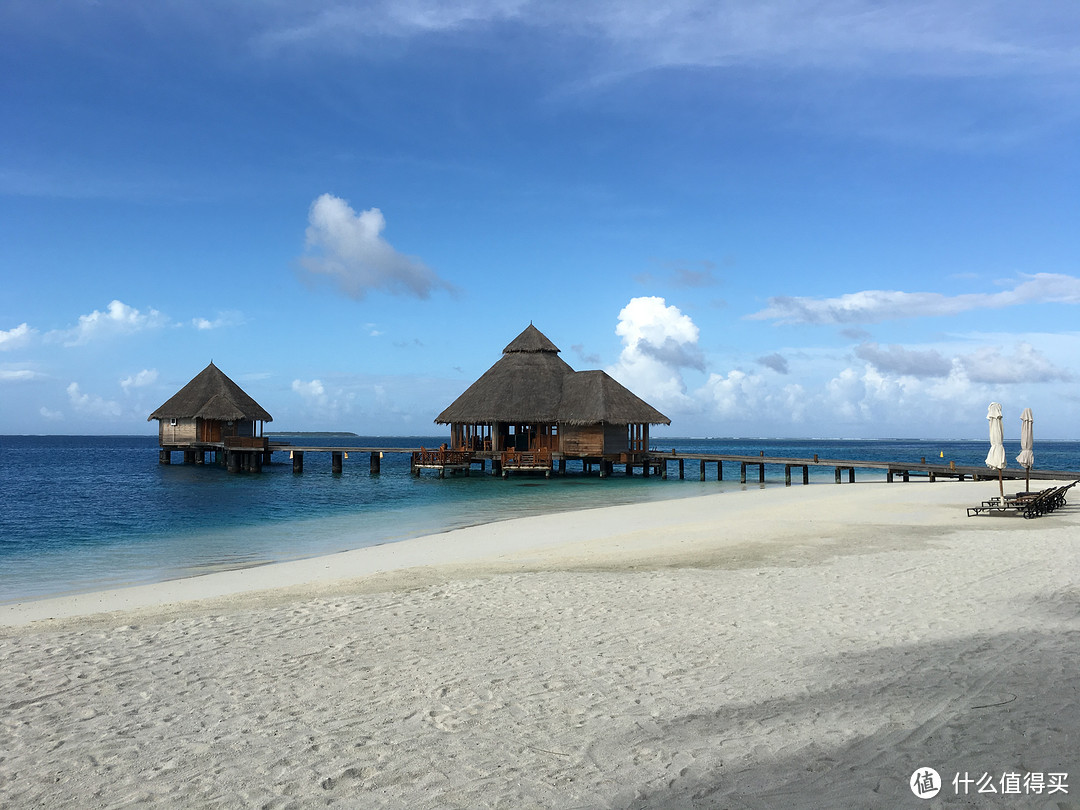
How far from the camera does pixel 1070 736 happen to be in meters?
4.41

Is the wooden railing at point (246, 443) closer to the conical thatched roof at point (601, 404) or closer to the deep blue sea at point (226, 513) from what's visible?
the deep blue sea at point (226, 513)

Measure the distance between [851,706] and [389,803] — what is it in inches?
125

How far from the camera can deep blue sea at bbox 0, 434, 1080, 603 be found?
14023 millimetres

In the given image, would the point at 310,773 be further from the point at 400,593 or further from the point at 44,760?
the point at 400,593

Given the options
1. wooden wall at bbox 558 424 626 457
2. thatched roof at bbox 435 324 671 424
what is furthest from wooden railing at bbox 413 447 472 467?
wooden wall at bbox 558 424 626 457

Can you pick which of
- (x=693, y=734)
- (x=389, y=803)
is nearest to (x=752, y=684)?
(x=693, y=734)

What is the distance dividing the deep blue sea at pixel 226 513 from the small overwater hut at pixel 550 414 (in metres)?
1.67

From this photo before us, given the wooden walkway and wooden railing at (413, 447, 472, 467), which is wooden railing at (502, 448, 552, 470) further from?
wooden railing at (413, 447, 472, 467)

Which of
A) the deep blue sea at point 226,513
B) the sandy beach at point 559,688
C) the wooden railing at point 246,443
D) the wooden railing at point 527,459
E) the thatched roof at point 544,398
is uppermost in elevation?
the thatched roof at point 544,398

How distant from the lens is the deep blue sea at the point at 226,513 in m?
14.0

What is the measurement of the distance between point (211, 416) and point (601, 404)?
80.6 ft

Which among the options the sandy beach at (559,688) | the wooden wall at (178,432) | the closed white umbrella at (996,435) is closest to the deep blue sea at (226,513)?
the sandy beach at (559,688)

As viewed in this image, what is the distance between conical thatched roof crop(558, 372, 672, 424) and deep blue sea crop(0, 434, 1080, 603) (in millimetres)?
3111

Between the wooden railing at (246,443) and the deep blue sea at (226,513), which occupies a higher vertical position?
the wooden railing at (246,443)
